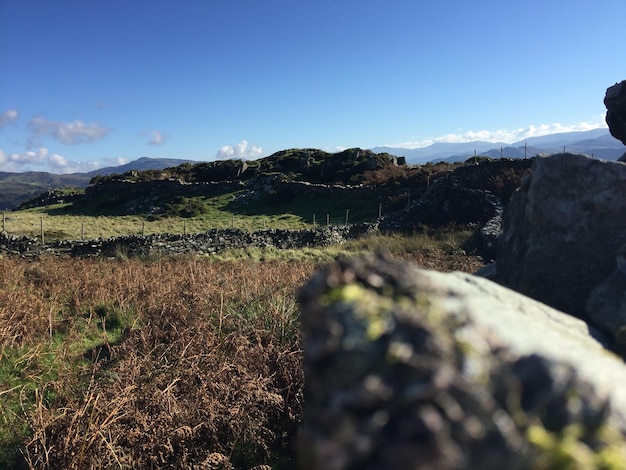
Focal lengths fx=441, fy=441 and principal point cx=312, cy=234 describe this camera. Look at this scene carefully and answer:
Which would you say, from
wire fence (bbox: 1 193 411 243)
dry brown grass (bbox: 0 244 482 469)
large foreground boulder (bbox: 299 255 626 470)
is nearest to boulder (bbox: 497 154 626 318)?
large foreground boulder (bbox: 299 255 626 470)

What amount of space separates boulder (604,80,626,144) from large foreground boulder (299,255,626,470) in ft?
33.7

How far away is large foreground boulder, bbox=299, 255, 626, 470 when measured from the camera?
100 cm

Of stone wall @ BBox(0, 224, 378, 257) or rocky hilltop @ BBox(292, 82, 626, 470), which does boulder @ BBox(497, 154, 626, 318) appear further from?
stone wall @ BBox(0, 224, 378, 257)

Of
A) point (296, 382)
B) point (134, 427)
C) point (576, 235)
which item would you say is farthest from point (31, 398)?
point (576, 235)

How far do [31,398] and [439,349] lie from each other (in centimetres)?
563

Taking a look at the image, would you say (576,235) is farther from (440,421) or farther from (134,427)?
(134,427)

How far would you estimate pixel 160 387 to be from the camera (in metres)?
4.55

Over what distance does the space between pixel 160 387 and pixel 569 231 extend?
157 inches

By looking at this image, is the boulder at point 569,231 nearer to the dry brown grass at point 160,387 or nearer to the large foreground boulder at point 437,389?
the large foreground boulder at point 437,389

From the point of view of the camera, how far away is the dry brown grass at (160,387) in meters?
3.73

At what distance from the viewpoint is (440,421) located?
Answer: 991 millimetres

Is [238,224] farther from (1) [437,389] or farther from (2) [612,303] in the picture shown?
(1) [437,389]

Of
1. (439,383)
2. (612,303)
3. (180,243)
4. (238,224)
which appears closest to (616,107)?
(612,303)

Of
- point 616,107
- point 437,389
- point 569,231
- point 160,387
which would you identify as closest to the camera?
point 437,389
